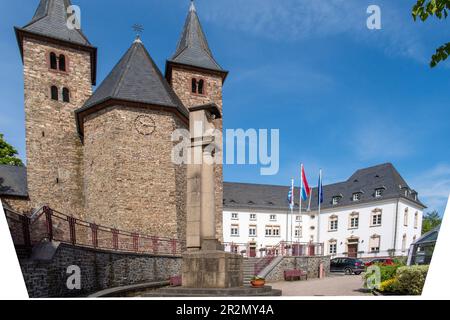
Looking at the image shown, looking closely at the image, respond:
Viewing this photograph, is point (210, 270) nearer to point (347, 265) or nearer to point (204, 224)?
point (204, 224)

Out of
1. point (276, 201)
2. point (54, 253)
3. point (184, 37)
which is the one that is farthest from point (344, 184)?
point (54, 253)

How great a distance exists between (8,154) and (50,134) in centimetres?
1106

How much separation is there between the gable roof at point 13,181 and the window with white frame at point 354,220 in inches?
1326

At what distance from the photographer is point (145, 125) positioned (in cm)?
1947

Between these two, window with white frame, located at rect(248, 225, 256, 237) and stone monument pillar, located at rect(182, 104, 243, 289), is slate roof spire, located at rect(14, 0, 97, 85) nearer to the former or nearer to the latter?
stone monument pillar, located at rect(182, 104, 243, 289)

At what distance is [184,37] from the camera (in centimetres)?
2916

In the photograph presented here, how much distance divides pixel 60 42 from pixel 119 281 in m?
17.7

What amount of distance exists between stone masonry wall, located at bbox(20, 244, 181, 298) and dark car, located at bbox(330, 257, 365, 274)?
1262 centimetres

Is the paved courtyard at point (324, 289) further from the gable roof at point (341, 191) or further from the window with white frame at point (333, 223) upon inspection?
the window with white frame at point (333, 223)

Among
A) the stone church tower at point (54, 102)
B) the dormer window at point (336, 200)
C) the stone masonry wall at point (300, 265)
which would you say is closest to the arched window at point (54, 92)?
the stone church tower at point (54, 102)

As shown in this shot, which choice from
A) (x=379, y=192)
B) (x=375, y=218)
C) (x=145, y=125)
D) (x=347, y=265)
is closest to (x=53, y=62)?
(x=145, y=125)

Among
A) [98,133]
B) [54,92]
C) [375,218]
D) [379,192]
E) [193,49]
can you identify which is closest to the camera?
[98,133]

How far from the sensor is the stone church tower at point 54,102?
2098cm
